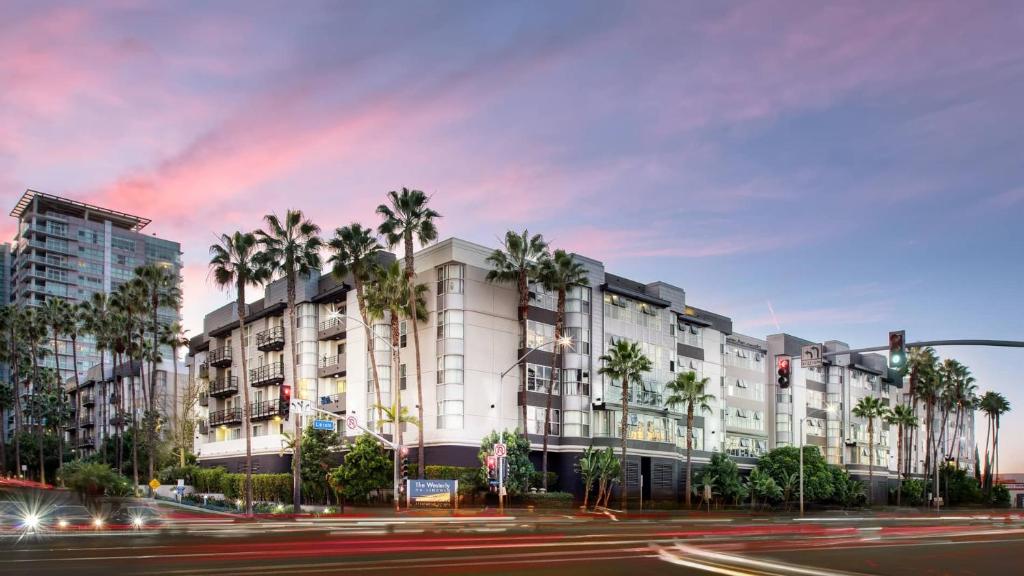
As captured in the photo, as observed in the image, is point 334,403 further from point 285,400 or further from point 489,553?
point 489,553

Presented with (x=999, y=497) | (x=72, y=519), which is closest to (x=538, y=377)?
(x=72, y=519)

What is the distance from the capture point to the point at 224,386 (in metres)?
86.6

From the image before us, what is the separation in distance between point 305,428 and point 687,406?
33.4 m

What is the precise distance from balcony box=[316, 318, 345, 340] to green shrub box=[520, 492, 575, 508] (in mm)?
20894

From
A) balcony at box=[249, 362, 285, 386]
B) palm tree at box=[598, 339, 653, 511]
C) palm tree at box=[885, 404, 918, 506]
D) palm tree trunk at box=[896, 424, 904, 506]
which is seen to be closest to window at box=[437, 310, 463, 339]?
palm tree at box=[598, 339, 653, 511]

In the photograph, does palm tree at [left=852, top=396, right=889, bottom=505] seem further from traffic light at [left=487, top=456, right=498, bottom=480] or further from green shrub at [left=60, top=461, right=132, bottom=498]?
green shrub at [left=60, top=461, right=132, bottom=498]

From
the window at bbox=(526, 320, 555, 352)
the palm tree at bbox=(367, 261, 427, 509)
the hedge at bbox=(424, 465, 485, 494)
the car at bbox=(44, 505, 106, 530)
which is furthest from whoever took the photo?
the window at bbox=(526, 320, 555, 352)

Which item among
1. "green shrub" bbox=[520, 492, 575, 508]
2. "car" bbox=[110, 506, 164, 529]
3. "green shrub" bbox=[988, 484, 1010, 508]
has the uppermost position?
"car" bbox=[110, 506, 164, 529]

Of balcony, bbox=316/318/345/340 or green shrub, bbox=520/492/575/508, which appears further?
balcony, bbox=316/318/345/340

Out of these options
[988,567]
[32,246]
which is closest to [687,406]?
[988,567]

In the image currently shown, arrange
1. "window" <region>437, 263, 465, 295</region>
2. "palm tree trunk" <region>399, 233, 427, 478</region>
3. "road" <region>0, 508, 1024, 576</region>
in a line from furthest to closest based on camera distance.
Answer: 1. "window" <region>437, 263, 465, 295</region>
2. "palm tree trunk" <region>399, 233, 427, 478</region>
3. "road" <region>0, 508, 1024, 576</region>

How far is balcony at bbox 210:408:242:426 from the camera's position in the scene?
274 feet

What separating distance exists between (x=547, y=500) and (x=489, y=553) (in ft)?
124

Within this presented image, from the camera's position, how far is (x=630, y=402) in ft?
229
